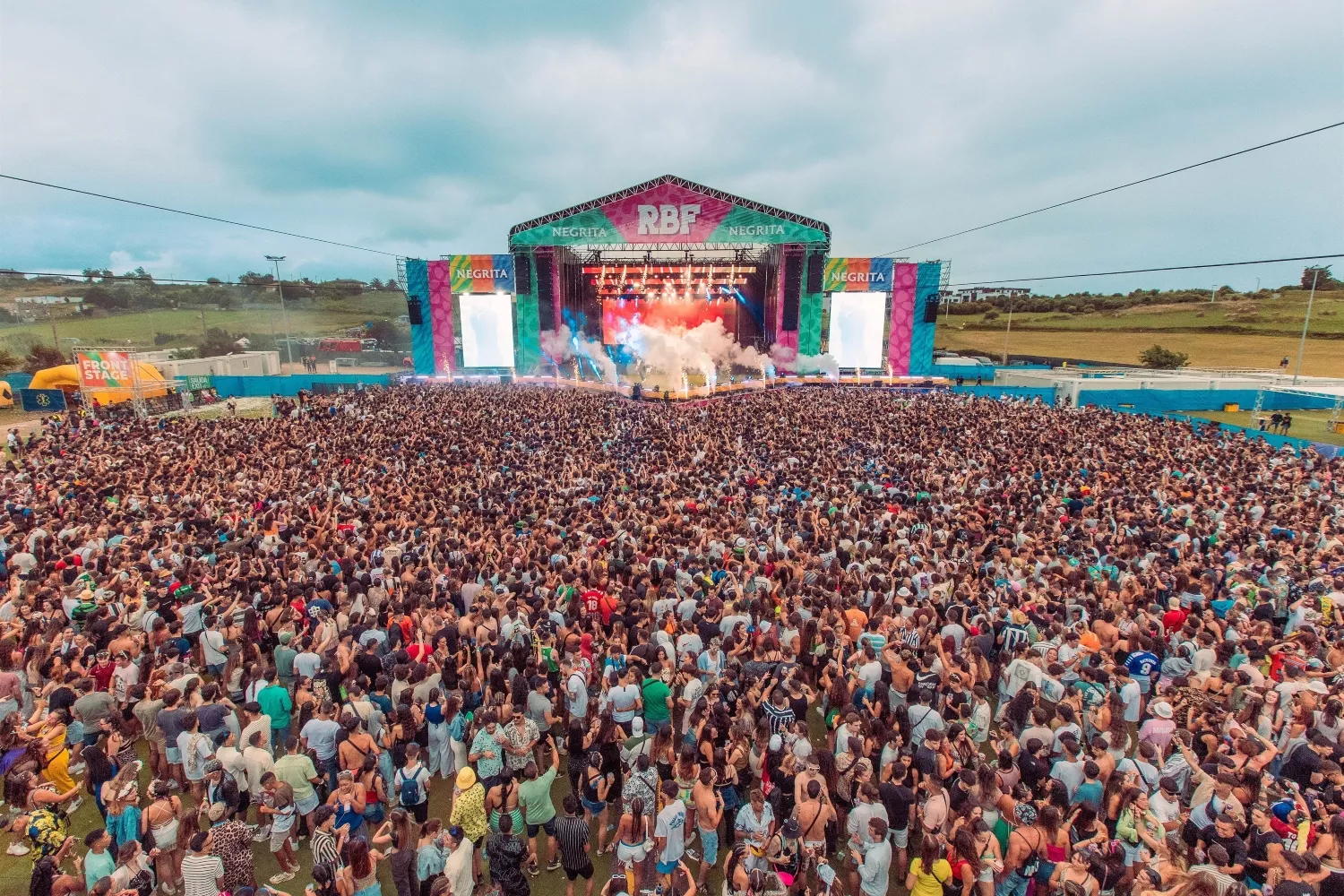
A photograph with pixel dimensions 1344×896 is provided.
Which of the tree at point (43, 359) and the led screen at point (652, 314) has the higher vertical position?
the led screen at point (652, 314)

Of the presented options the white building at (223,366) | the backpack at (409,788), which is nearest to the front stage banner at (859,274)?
the backpack at (409,788)

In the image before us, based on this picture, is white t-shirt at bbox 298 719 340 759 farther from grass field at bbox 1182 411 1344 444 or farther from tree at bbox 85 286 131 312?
tree at bbox 85 286 131 312

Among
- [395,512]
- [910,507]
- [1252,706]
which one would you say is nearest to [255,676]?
[395,512]

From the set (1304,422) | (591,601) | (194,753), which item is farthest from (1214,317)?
(194,753)

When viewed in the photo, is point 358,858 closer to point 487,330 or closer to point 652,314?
point 487,330

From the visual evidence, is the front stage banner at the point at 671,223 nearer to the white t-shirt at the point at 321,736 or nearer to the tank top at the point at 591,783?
the white t-shirt at the point at 321,736

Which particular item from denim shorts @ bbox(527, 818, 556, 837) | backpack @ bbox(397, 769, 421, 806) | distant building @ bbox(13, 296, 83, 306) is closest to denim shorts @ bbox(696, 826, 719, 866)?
denim shorts @ bbox(527, 818, 556, 837)
